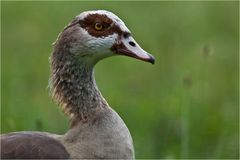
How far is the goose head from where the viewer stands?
5.92m

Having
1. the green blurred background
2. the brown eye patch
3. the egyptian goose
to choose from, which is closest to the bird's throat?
the egyptian goose

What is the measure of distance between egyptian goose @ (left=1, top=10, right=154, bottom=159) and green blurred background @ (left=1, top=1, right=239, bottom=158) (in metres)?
0.77

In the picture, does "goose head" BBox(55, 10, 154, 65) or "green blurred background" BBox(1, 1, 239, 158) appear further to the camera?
"green blurred background" BBox(1, 1, 239, 158)

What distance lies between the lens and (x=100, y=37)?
5934 mm

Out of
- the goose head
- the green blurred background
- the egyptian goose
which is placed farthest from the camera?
the green blurred background

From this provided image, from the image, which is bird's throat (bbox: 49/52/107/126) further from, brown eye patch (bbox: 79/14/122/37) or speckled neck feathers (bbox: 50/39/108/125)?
brown eye patch (bbox: 79/14/122/37)

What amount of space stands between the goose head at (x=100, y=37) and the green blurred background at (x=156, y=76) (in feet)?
3.12

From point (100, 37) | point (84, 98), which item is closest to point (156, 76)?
point (84, 98)

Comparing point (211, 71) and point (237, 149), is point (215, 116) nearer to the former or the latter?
point (237, 149)

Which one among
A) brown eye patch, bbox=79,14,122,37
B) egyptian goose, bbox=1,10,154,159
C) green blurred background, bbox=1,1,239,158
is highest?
brown eye patch, bbox=79,14,122,37

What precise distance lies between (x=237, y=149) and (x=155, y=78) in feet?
7.05

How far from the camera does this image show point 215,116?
9172 mm

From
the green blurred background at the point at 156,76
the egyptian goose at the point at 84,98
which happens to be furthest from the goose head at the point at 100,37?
the green blurred background at the point at 156,76

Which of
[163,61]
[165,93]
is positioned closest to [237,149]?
[165,93]
